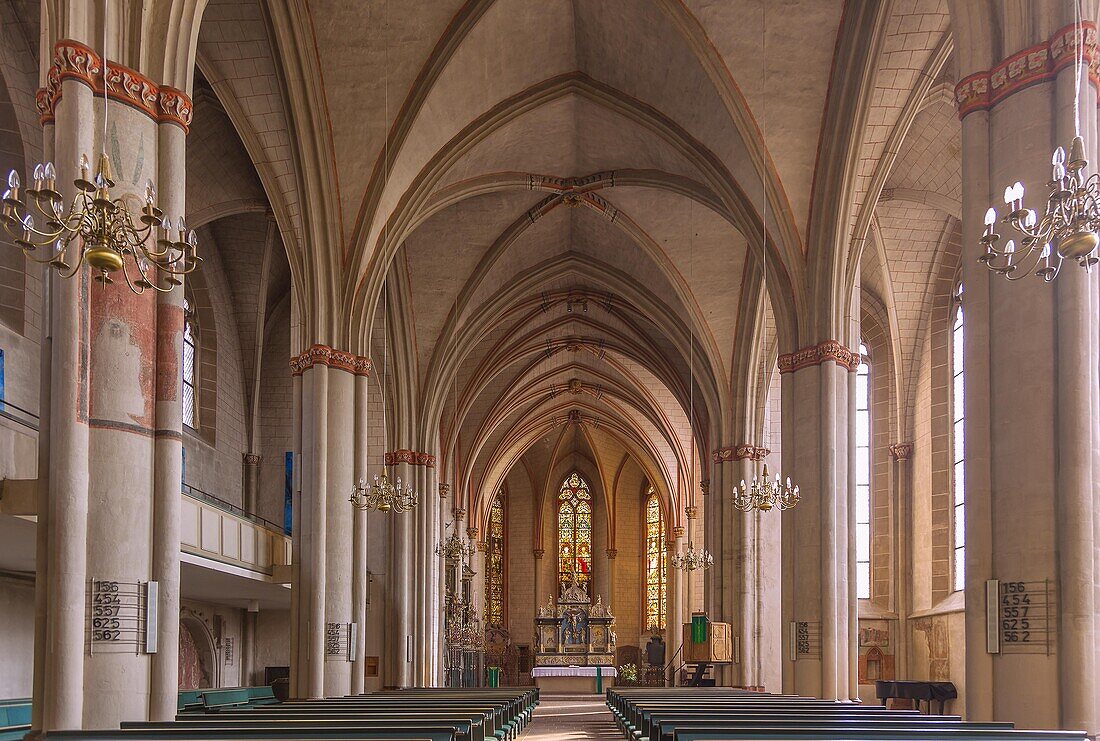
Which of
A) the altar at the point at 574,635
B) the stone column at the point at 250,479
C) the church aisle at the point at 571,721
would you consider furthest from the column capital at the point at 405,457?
the altar at the point at 574,635

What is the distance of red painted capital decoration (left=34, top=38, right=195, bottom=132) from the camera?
10383 mm

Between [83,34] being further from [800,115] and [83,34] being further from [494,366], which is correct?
[494,366]

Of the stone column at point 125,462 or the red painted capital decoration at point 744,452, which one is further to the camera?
the red painted capital decoration at point 744,452

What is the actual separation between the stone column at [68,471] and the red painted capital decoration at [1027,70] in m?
8.53

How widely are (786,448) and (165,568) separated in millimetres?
11783

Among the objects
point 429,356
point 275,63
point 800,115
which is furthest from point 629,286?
point 275,63

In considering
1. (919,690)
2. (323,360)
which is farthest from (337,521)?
(919,690)

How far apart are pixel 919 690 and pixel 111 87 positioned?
18.2m

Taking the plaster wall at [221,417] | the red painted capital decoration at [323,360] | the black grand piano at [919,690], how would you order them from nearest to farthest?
the red painted capital decoration at [323,360] → the black grand piano at [919,690] → the plaster wall at [221,417]

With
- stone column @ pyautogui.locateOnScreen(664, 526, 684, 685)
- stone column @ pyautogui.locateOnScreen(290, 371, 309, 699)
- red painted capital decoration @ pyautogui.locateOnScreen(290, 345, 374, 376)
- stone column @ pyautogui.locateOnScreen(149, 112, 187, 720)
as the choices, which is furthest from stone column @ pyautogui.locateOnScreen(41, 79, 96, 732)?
stone column @ pyautogui.locateOnScreen(664, 526, 684, 685)

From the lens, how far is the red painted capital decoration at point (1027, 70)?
10.3 metres

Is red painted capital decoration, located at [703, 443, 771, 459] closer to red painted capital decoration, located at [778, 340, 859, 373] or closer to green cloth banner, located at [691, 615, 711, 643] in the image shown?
green cloth banner, located at [691, 615, 711, 643]

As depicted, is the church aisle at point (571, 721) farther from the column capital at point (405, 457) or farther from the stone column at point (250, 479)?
the stone column at point (250, 479)

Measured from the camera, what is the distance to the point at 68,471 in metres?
9.91
